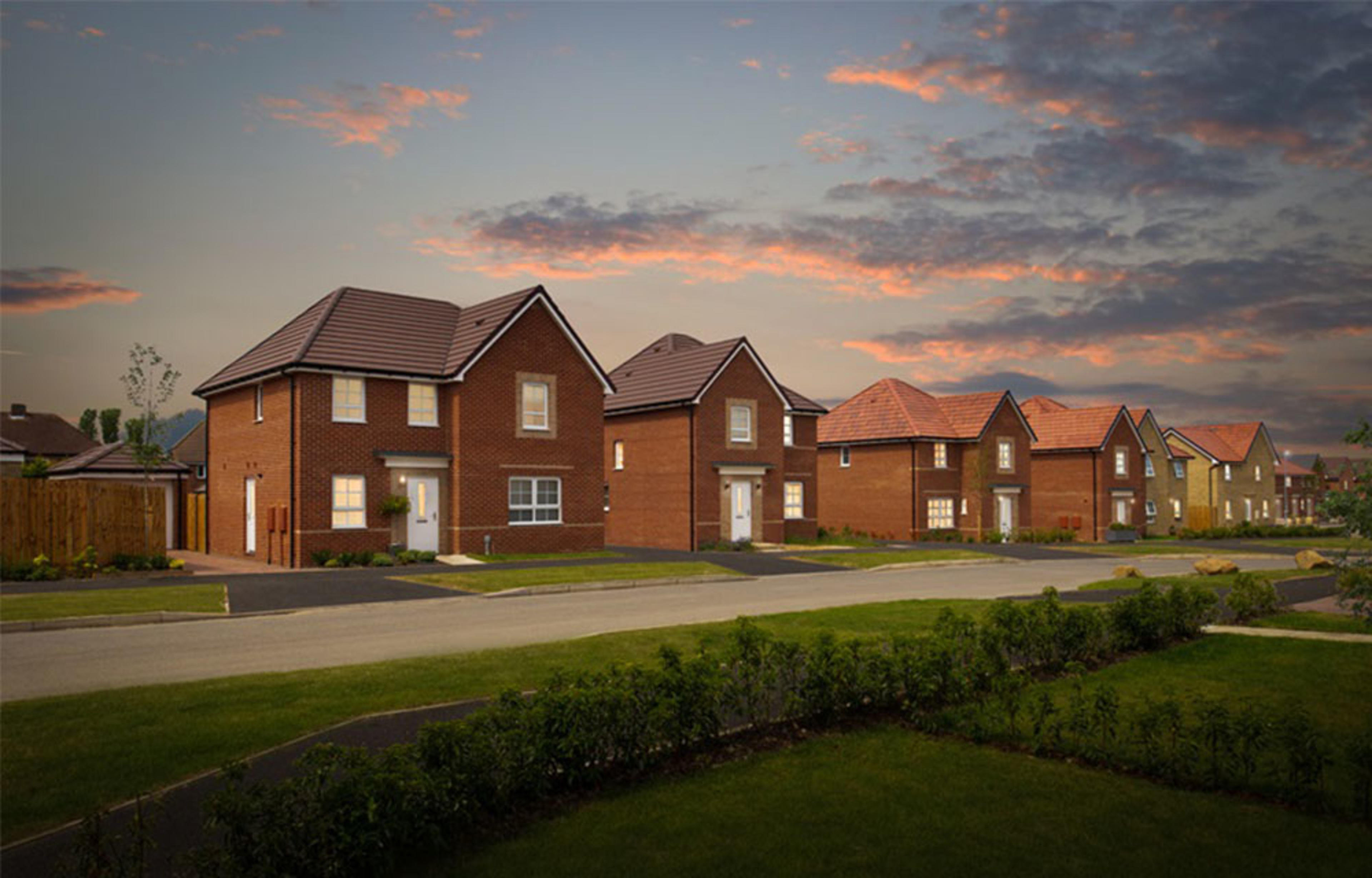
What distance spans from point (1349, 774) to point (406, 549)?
27446 mm

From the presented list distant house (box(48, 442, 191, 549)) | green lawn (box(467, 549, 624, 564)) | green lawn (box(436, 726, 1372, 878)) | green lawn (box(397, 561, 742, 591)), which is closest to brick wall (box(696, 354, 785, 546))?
green lawn (box(467, 549, 624, 564))

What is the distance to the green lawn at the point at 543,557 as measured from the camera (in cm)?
3108

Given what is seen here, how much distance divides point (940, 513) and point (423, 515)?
30.9m

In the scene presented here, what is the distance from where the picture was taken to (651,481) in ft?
135

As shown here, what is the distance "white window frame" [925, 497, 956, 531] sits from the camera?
51344 millimetres

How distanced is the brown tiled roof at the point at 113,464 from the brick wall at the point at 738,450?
21.4m

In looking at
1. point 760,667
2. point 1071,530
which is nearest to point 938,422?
point 1071,530

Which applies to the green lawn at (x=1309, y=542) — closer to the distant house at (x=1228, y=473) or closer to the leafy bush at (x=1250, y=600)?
the distant house at (x=1228, y=473)

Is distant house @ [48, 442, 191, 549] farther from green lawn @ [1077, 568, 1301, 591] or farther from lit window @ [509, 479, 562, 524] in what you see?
green lawn @ [1077, 568, 1301, 591]

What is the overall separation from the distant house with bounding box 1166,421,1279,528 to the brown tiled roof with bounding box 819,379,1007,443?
100 feet

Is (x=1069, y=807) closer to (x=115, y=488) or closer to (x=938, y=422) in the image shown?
(x=115, y=488)

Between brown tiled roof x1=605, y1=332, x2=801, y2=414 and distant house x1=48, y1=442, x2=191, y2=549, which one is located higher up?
brown tiled roof x1=605, y1=332, x2=801, y2=414

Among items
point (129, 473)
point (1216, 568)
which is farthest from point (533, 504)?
point (1216, 568)

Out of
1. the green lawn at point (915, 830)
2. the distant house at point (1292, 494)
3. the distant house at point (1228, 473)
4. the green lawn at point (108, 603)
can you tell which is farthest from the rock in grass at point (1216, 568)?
the distant house at point (1292, 494)
